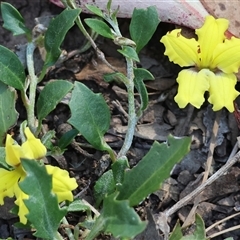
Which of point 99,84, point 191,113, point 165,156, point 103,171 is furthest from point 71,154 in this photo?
point 165,156

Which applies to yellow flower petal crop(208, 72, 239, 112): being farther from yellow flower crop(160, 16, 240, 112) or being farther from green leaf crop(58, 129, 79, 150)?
green leaf crop(58, 129, 79, 150)

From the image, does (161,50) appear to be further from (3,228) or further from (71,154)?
(3,228)

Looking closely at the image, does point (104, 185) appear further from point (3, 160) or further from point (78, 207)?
point (3, 160)

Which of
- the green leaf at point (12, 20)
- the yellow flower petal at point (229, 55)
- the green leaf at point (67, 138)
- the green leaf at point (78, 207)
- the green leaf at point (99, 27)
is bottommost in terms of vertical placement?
the green leaf at point (78, 207)

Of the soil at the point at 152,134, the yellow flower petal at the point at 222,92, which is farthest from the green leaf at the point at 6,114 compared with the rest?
the yellow flower petal at the point at 222,92

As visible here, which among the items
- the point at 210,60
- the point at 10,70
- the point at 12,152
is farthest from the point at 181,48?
the point at 12,152

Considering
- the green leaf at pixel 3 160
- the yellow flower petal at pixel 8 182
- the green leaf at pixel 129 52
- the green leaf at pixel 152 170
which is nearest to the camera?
the green leaf at pixel 152 170

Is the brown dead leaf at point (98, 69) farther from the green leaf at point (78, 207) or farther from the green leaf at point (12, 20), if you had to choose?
the green leaf at point (78, 207)
